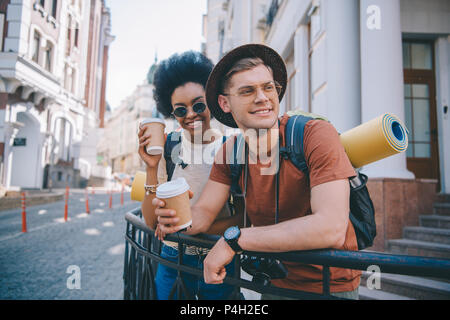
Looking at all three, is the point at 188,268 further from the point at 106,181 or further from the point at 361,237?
the point at 106,181

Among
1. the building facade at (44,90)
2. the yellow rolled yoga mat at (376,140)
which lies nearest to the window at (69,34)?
the building facade at (44,90)

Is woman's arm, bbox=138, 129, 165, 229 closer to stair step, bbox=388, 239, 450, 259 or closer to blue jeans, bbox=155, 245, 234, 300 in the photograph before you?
blue jeans, bbox=155, 245, 234, 300

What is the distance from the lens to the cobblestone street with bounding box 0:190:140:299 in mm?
3781

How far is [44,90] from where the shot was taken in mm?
15680

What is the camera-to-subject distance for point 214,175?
5.23 ft

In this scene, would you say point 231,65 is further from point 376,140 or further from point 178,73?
point 376,140

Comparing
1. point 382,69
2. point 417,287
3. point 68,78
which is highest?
point 68,78

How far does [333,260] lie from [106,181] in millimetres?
29285

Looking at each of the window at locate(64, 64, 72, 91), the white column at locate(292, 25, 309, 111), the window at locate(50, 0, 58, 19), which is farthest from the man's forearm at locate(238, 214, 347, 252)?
the window at locate(64, 64, 72, 91)

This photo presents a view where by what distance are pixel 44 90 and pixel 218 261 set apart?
18.4m

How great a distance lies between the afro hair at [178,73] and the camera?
6.81ft

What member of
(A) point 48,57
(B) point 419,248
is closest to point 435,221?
(B) point 419,248
